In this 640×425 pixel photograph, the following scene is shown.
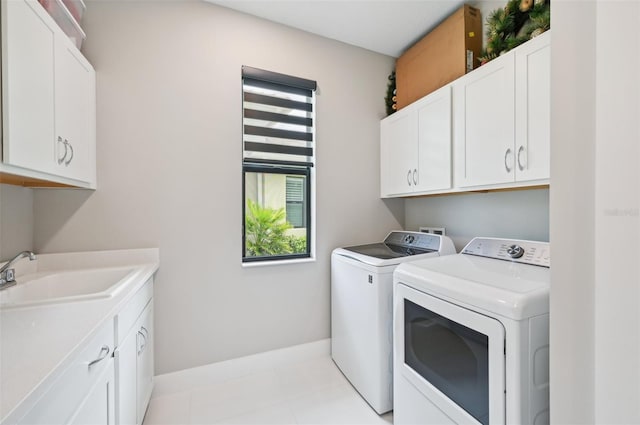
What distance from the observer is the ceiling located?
196 cm

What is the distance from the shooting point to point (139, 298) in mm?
1450

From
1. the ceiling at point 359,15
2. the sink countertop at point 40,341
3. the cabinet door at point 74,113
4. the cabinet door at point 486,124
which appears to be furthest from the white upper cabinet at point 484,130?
the cabinet door at point 74,113

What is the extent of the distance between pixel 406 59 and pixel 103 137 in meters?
2.45

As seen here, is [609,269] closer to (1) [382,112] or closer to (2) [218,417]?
(2) [218,417]

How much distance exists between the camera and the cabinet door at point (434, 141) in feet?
6.06

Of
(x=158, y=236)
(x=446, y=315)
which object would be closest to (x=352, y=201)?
(x=446, y=315)

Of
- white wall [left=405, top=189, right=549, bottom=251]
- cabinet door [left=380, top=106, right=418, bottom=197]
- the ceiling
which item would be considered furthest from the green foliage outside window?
the ceiling

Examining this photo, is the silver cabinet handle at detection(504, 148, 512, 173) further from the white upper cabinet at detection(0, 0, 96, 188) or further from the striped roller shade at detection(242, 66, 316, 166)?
the white upper cabinet at detection(0, 0, 96, 188)

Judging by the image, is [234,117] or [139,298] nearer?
[139,298]

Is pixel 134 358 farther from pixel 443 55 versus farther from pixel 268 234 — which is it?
pixel 443 55

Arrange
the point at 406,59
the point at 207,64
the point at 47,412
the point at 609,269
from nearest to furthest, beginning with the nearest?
the point at 609,269 < the point at 47,412 < the point at 207,64 < the point at 406,59

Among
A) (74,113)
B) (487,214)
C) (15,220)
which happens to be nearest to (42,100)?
(74,113)

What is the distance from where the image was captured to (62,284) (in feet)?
4.96

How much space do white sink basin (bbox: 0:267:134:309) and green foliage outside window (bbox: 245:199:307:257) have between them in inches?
34.1
